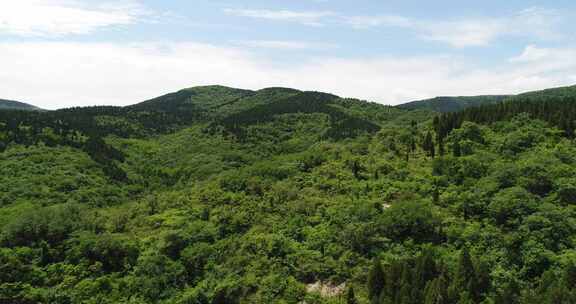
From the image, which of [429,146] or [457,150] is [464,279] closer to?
[457,150]

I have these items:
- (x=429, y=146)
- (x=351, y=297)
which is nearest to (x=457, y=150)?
(x=429, y=146)

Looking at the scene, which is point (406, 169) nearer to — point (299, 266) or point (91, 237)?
point (299, 266)

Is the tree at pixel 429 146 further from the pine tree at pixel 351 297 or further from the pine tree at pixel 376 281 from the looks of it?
the pine tree at pixel 351 297

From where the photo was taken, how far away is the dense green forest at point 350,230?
176ft

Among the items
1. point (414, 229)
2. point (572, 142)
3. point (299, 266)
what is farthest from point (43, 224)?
point (572, 142)

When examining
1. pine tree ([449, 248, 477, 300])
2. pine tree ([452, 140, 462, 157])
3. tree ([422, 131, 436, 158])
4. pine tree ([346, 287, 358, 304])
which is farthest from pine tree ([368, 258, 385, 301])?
tree ([422, 131, 436, 158])

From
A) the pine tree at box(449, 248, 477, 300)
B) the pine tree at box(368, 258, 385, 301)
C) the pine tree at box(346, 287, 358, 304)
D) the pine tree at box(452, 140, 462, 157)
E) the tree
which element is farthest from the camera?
the tree

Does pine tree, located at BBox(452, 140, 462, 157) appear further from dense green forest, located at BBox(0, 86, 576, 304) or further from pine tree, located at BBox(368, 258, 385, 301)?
pine tree, located at BBox(368, 258, 385, 301)

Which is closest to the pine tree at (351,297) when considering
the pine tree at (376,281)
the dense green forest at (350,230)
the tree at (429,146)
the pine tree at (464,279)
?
the dense green forest at (350,230)

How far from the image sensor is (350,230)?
2534 inches

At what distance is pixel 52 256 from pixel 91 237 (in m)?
7.40

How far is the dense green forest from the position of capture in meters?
53.5

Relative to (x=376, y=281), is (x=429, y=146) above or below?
above

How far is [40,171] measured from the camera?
418 ft
